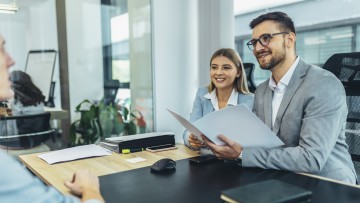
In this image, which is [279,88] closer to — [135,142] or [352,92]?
[352,92]

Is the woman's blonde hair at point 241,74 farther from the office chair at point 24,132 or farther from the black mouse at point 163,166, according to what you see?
the office chair at point 24,132

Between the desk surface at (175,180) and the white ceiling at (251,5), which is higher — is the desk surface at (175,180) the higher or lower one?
the lower one

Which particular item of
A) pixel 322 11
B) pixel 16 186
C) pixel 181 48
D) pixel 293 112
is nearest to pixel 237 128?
pixel 293 112

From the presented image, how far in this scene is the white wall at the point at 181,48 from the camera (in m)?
3.39

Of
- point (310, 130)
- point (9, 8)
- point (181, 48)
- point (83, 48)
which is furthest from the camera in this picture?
point (181, 48)

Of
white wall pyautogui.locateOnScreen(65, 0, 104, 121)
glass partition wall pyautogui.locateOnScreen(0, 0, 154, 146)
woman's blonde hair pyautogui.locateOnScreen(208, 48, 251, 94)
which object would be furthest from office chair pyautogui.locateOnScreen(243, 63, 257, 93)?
white wall pyautogui.locateOnScreen(65, 0, 104, 121)

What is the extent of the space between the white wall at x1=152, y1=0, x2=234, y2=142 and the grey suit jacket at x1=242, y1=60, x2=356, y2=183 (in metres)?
1.92

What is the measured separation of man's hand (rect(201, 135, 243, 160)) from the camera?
4.51ft

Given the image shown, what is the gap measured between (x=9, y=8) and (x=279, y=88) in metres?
2.65

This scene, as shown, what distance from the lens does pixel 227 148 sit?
54.6 inches

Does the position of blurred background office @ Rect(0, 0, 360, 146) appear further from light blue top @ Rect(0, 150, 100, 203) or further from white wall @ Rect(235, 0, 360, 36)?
light blue top @ Rect(0, 150, 100, 203)

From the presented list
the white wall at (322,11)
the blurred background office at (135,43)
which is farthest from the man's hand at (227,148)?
the blurred background office at (135,43)

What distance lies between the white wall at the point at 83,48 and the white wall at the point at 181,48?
0.61 metres

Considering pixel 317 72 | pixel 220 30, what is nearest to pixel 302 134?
pixel 317 72
